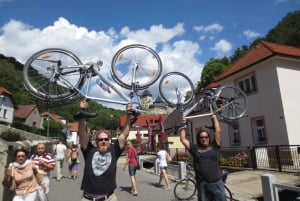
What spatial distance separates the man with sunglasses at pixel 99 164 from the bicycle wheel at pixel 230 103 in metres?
5.86

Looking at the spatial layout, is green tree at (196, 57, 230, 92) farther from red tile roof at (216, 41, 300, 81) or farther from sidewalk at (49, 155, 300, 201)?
sidewalk at (49, 155, 300, 201)

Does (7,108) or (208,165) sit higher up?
(7,108)

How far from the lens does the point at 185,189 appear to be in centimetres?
1175

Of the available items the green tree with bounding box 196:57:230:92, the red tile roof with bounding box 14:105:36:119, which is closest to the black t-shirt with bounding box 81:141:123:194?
the green tree with bounding box 196:57:230:92

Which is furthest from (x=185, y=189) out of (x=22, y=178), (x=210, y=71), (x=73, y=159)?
(x=210, y=71)

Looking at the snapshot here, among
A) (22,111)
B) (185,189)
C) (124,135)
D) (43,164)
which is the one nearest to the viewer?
(124,135)

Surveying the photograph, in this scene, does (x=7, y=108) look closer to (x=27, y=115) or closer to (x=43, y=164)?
(x=27, y=115)

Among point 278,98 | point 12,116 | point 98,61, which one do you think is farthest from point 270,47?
point 12,116

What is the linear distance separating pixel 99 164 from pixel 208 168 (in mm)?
2069

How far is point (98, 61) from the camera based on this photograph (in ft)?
21.2

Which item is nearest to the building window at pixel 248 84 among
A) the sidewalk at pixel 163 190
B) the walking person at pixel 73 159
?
the sidewalk at pixel 163 190

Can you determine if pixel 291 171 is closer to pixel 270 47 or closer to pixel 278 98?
pixel 278 98

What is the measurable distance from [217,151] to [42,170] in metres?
3.72

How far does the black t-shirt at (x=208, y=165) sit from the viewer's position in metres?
5.37
